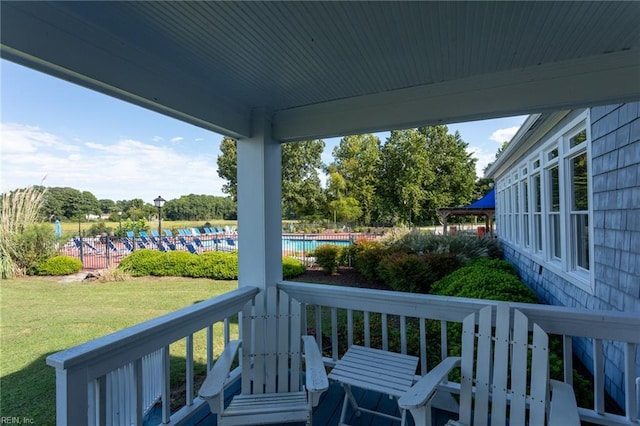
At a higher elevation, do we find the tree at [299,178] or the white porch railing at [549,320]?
the tree at [299,178]

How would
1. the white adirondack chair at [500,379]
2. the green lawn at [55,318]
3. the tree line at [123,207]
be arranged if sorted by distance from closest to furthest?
1. the white adirondack chair at [500,379]
2. the green lawn at [55,318]
3. the tree line at [123,207]

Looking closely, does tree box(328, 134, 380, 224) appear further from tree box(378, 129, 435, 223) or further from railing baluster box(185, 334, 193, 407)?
railing baluster box(185, 334, 193, 407)

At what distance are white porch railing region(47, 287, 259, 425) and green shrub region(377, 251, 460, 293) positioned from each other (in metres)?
5.06

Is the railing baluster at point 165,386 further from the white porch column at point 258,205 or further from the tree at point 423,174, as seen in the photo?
the tree at point 423,174

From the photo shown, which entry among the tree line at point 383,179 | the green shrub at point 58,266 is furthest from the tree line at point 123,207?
the tree line at point 383,179

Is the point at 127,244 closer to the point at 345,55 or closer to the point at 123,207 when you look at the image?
the point at 123,207

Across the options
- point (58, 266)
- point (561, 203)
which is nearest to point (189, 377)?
point (561, 203)

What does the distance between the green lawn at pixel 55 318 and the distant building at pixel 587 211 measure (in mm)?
4074

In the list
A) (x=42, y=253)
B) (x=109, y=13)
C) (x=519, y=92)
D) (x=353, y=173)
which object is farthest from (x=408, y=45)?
(x=353, y=173)

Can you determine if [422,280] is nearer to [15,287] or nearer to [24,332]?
[24,332]

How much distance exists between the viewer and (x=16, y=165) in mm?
7461

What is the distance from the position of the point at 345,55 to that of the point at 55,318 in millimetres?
6243

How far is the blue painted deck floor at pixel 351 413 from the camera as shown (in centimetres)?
207

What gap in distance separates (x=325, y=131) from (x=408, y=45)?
1.00 metres
